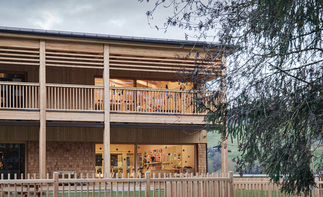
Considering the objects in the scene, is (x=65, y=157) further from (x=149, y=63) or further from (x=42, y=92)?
(x=149, y=63)

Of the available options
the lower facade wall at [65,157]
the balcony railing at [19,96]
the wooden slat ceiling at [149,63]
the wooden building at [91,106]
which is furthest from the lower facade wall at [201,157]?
the balcony railing at [19,96]

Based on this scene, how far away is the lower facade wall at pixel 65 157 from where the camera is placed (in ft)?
66.8

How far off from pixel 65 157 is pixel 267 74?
1388cm

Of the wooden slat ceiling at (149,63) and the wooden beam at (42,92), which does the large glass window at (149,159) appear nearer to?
the wooden slat ceiling at (149,63)

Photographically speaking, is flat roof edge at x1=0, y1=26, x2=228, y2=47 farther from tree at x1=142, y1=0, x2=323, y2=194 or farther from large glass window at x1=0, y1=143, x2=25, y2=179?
tree at x1=142, y1=0, x2=323, y2=194

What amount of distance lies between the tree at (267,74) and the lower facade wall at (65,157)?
43.0ft

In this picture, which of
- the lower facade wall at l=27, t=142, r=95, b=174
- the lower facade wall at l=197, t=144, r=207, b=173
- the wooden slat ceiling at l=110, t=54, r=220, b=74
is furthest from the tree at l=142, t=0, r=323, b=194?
the lower facade wall at l=197, t=144, r=207, b=173

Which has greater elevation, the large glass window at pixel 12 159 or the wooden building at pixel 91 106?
the wooden building at pixel 91 106

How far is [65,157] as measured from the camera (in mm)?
20828

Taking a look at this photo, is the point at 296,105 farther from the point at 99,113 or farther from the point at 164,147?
the point at 164,147

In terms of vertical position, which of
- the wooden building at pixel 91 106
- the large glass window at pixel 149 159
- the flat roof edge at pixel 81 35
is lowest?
the large glass window at pixel 149 159

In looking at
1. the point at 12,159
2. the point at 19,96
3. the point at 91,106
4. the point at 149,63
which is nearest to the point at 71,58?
the point at 91,106

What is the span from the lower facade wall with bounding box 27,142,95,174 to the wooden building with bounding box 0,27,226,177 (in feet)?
0.15

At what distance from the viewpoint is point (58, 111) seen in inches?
694
